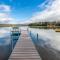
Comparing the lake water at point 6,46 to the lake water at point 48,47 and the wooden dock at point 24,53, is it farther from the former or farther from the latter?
the lake water at point 48,47

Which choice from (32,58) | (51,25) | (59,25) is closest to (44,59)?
(32,58)

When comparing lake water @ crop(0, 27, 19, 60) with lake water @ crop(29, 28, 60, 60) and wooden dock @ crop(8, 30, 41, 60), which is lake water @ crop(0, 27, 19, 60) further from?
lake water @ crop(29, 28, 60, 60)

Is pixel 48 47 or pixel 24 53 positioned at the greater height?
pixel 24 53

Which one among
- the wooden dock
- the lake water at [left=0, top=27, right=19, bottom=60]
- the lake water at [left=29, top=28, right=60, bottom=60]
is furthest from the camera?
the lake water at [left=0, top=27, right=19, bottom=60]

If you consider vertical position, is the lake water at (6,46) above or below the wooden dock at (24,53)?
below

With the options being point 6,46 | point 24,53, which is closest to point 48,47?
point 6,46

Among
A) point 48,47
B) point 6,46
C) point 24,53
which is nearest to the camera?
point 24,53

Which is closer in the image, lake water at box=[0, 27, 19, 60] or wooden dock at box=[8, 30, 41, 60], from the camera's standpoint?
wooden dock at box=[8, 30, 41, 60]

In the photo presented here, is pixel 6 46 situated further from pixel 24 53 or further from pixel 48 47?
pixel 24 53

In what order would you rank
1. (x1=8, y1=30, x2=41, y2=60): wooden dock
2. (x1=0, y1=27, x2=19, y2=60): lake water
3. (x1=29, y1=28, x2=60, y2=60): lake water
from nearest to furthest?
(x1=8, y1=30, x2=41, y2=60): wooden dock < (x1=29, y1=28, x2=60, y2=60): lake water < (x1=0, y1=27, x2=19, y2=60): lake water

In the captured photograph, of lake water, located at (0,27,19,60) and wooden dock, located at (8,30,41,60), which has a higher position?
wooden dock, located at (8,30,41,60)

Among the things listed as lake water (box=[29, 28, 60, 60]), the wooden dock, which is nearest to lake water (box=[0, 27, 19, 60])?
the wooden dock

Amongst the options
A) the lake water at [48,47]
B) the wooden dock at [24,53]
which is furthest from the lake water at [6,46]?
the lake water at [48,47]

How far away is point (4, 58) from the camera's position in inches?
298
